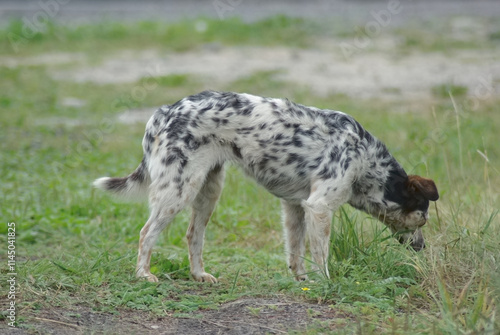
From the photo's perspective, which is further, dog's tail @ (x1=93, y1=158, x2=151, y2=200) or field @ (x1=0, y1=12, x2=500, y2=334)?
dog's tail @ (x1=93, y1=158, x2=151, y2=200)

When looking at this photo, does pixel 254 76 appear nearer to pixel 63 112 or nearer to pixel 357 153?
pixel 63 112

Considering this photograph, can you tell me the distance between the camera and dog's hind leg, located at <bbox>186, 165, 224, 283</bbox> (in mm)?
6118

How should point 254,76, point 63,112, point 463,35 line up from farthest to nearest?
point 463,35
point 254,76
point 63,112

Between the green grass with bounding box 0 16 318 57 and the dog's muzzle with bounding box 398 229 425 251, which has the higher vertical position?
the dog's muzzle with bounding box 398 229 425 251

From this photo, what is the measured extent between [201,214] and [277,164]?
83 centimetres

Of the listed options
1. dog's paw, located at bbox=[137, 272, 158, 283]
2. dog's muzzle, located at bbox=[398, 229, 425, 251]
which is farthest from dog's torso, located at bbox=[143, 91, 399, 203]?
dog's paw, located at bbox=[137, 272, 158, 283]

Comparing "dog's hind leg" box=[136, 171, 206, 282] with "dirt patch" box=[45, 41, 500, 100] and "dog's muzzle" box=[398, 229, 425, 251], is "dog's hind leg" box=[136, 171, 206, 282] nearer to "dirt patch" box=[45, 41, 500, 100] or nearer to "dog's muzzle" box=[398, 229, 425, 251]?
"dog's muzzle" box=[398, 229, 425, 251]

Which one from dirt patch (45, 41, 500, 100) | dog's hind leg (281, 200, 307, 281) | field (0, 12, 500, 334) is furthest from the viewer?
dirt patch (45, 41, 500, 100)

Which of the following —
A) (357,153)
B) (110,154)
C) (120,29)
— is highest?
(357,153)

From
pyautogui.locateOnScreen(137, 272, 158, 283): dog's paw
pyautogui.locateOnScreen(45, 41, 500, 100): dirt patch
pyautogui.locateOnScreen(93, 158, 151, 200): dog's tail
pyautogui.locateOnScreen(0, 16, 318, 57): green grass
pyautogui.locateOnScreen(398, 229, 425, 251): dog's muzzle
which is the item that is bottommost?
pyautogui.locateOnScreen(0, 16, 318, 57): green grass

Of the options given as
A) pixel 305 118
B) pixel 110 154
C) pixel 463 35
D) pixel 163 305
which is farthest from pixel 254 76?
pixel 163 305

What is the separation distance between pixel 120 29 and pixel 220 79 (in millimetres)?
5154

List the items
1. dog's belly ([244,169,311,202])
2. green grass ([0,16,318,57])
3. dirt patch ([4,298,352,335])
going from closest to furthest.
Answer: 1. dirt patch ([4,298,352,335])
2. dog's belly ([244,169,311,202])
3. green grass ([0,16,318,57])

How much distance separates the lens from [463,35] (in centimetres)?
1766
